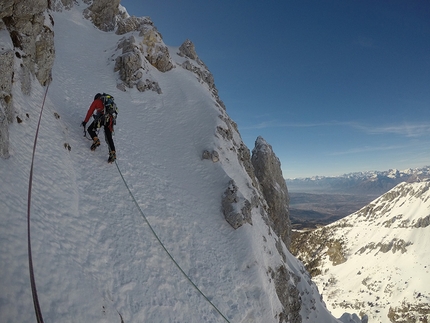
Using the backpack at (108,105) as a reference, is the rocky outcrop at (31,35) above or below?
above

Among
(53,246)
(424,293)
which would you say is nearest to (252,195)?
(53,246)

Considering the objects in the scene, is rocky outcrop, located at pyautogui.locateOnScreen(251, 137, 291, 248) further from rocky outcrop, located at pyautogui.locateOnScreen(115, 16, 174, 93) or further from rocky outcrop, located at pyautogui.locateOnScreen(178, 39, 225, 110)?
rocky outcrop, located at pyautogui.locateOnScreen(115, 16, 174, 93)

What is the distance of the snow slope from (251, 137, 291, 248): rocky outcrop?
10.9 m

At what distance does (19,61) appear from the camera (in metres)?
12.7

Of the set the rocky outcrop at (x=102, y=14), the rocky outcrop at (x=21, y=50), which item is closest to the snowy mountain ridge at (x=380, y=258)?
the rocky outcrop at (x=21, y=50)

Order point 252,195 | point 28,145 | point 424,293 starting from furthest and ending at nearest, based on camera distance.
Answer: point 424,293, point 252,195, point 28,145

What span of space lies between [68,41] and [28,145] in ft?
93.5

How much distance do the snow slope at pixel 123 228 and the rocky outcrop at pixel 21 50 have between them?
0.87 meters

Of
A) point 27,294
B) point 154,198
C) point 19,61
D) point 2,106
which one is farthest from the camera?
point 154,198

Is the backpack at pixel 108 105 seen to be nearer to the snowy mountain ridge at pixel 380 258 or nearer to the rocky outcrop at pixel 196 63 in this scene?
the rocky outcrop at pixel 196 63

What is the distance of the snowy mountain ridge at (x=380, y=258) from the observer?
84.1 m

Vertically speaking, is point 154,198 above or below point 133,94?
below

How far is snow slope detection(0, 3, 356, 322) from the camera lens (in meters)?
6.41

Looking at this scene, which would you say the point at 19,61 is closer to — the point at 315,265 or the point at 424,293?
the point at 424,293
